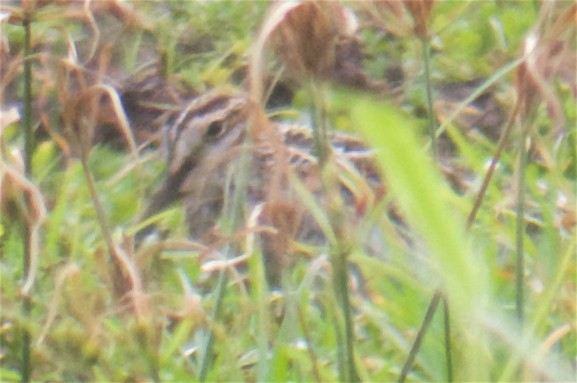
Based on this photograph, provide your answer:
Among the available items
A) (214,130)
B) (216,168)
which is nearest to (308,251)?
(216,168)

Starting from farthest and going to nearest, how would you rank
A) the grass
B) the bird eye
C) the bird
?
the bird eye
the bird
the grass

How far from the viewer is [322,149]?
3.03 ft

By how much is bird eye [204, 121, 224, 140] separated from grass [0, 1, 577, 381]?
0.20m

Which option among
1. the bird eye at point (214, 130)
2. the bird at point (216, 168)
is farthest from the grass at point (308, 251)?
the bird eye at point (214, 130)

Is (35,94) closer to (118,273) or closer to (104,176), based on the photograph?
(104,176)

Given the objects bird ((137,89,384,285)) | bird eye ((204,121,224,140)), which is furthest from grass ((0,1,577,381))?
bird eye ((204,121,224,140))

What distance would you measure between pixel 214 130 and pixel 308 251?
1.64 meters

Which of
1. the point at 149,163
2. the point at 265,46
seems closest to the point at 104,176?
the point at 149,163

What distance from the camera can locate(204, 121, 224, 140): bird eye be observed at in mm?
3033

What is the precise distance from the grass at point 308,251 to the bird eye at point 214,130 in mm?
199

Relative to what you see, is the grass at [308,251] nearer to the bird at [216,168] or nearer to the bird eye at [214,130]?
the bird at [216,168]

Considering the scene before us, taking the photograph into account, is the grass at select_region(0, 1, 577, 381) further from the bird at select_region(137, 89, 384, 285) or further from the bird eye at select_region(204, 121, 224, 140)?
the bird eye at select_region(204, 121, 224, 140)

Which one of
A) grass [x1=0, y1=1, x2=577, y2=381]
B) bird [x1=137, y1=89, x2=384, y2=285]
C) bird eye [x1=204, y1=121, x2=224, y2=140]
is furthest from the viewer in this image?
bird eye [x1=204, y1=121, x2=224, y2=140]

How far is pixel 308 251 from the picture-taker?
1467mm
